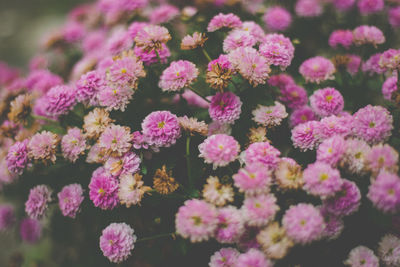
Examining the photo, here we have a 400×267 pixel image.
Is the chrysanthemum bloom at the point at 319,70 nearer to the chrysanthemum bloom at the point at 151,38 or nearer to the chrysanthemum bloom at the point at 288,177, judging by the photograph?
the chrysanthemum bloom at the point at 288,177

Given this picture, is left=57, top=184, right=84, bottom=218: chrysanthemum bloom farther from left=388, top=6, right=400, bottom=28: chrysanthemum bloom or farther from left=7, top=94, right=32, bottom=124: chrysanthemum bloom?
left=388, top=6, right=400, bottom=28: chrysanthemum bloom

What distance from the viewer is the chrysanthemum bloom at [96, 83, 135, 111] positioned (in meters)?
1.39

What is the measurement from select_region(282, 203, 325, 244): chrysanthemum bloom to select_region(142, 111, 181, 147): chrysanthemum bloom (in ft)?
1.75

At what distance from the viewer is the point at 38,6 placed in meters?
4.32

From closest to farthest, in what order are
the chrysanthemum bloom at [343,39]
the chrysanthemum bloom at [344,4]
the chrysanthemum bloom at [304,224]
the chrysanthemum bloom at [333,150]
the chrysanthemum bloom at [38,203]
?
1. the chrysanthemum bloom at [304,224]
2. the chrysanthemum bloom at [333,150]
3. the chrysanthemum bloom at [38,203]
4. the chrysanthemum bloom at [343,39]
5. the chrysanthemum bloom at [344,4]

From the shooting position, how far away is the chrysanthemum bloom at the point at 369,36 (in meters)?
1.58

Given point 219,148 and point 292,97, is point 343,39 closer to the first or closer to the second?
point 292,97

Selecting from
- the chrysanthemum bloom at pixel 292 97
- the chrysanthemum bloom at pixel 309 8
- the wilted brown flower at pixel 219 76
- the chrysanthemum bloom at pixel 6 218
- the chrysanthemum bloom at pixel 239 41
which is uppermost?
the chrysanthemum bloom at pixel 239 41

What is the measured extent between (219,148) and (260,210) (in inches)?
10.7

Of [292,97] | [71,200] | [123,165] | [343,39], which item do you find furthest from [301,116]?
[71,200]

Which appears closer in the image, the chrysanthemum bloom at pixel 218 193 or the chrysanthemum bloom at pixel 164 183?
the chrysanthemum bloom at pixel 218 193

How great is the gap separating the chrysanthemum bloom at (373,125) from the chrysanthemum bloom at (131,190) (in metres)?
0.83

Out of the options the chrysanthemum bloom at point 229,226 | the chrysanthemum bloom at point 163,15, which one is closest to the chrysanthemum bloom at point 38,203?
the chrysanthemum bloom at point 229,226

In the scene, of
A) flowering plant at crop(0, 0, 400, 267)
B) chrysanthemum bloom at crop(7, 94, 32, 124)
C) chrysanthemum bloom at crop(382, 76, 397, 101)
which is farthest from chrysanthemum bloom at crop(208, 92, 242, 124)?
chrysanthemum bloom at crop(7, 94, 32, 124)
